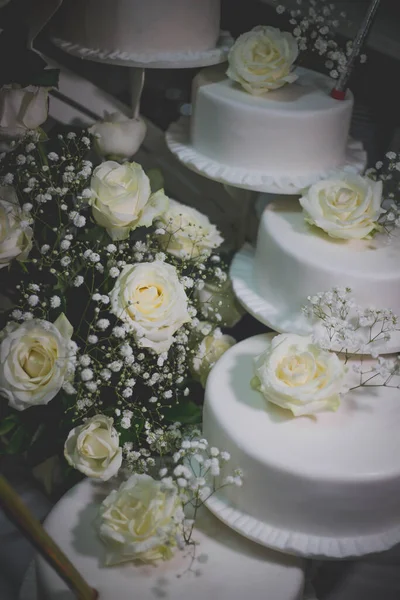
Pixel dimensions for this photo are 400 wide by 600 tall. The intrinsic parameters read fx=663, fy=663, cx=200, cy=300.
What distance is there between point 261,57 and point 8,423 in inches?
33.5

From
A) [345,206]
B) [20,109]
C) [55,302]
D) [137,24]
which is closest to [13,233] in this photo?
[55,302]

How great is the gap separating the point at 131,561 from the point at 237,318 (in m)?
0.59

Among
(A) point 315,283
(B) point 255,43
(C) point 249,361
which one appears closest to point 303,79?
(B) point 255,43

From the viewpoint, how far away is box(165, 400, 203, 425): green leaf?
50.3 inches

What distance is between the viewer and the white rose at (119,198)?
116 cm

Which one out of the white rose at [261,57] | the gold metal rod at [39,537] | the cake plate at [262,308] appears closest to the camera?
the gold metal rod at [39,537]

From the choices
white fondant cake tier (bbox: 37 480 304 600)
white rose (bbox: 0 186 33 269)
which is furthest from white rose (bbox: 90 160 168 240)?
white fondant cake tier (bbox: 37 480 304 600)

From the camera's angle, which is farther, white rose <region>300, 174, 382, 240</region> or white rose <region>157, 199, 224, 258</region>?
white rose <region>157, 199, 224, 258</region>

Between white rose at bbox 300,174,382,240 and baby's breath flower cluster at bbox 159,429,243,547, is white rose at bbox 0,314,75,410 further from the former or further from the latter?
white rose at bbox 300,174,382,240

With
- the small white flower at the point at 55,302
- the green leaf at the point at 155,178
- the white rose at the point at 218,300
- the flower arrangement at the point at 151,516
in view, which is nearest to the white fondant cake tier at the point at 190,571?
the flower arrangement at the point at 151,516

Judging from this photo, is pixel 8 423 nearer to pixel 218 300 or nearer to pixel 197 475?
pixel 197 475

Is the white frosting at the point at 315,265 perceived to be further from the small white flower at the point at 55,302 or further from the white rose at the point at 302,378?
the small white flower at the point at 55,302

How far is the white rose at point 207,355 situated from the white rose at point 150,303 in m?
0.24

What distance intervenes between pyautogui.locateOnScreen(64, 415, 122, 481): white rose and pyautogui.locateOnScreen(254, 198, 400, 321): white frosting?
0.39 meters
